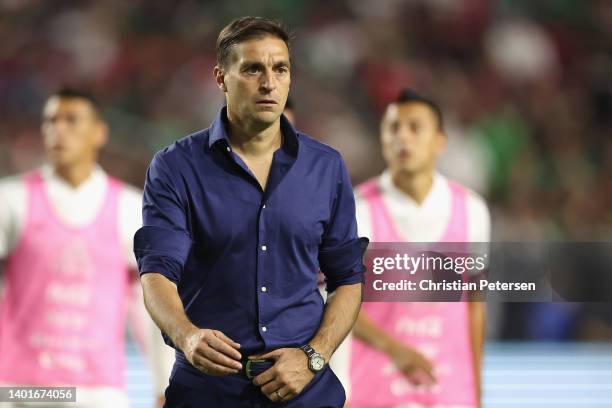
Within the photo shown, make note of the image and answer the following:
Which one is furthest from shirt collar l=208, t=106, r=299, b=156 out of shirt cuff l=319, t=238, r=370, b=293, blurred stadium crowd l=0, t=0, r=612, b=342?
blurred stadium crowd l=0, t=0, r=612, b=342

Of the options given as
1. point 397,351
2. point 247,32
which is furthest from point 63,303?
point 247,32

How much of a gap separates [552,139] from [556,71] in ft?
1.62

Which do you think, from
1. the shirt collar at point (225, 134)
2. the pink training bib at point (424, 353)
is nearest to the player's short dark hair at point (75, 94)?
the pink training bib at point (424, 353)

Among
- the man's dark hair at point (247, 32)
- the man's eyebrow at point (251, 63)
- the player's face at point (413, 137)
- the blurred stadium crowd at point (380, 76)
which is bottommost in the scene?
the man's eyebrow at point (251, 63)

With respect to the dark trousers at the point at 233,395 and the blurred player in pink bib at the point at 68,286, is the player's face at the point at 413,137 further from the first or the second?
the dark trousers at the point at 233,395

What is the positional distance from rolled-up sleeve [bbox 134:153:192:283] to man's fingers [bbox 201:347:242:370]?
0.61 feet

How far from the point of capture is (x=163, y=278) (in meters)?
2.01

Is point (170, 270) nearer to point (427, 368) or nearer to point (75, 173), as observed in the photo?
point (427, 368)

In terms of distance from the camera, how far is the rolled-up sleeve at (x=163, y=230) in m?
2.02

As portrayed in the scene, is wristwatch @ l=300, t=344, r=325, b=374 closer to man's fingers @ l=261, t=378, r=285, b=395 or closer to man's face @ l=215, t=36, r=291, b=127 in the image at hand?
man's fingers @ l=261, t=378, r=285, b=395

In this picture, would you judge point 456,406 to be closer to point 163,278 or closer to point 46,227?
point 46,227

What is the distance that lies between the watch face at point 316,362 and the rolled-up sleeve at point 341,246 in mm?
202

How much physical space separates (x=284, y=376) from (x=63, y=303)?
85.7 inches

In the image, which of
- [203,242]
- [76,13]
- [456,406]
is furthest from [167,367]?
[76,13]
